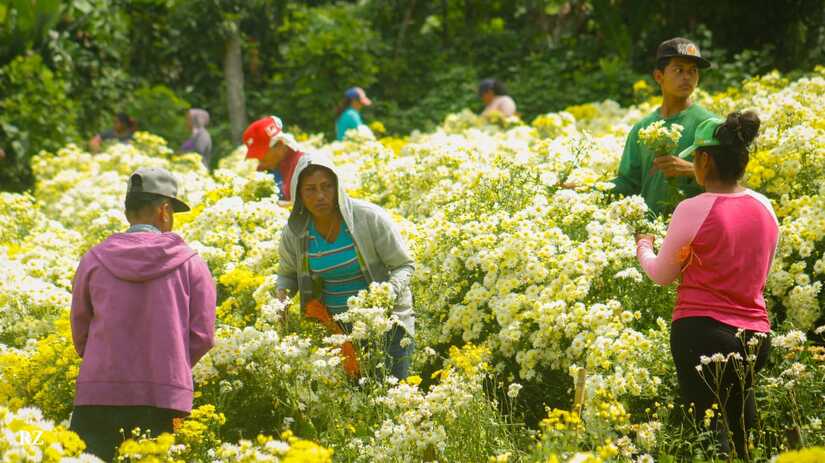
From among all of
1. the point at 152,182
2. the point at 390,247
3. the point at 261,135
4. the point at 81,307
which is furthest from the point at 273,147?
the point at 81,307

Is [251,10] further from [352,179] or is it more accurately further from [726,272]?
[726,272]

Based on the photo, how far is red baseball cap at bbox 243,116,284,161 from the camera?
6.78m

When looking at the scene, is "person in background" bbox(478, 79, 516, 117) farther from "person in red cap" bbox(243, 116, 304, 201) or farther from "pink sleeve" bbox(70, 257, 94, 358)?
"pink sleeve" bbox(70, 257, 94, 358)

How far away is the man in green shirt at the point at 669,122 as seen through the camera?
5.31 metres

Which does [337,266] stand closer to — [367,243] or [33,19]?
[367,243]

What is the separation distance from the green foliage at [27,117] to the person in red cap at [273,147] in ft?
28.9

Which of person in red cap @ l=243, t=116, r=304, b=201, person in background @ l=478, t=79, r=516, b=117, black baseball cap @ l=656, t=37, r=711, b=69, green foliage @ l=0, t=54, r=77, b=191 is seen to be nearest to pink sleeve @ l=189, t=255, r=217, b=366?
person in red cap @ l=243, t=116, r=304, b=201

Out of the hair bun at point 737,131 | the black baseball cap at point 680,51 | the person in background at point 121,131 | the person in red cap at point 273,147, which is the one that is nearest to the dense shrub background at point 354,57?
the person in background at point 121,131

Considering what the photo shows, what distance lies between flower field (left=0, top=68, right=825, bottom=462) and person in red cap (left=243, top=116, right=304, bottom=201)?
25 cm

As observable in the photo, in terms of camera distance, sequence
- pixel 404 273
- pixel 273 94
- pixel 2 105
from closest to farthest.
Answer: pixel 404 273
pixel 2 105
pixel 273 94

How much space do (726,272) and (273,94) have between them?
15.9 meters

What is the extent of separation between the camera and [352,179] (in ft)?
27.5

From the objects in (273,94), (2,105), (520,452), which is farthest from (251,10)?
(520,452)

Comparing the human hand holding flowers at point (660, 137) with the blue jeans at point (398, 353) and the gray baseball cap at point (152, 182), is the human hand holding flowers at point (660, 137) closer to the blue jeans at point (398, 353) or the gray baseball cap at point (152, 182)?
the blue jeans at point (398, 353)
